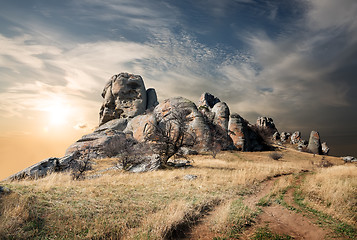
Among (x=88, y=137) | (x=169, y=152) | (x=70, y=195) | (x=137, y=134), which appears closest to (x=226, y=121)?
(x=137, y=134)

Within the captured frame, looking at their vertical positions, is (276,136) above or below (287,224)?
above

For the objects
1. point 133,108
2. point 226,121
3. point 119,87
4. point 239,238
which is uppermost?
point 119,87

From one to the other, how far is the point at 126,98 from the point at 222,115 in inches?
1194

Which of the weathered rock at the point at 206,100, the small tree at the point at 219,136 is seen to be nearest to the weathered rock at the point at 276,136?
the weathered rock at the point at 206,100

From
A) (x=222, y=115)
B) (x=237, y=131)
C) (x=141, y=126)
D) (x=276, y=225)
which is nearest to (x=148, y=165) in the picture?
(x=276, y=225)

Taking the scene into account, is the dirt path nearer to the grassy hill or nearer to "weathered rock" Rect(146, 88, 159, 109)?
the grassy hill

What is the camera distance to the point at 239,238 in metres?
5.79

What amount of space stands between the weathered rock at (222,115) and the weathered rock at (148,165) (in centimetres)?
2272

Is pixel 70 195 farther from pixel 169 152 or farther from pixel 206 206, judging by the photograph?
pixel 169 152

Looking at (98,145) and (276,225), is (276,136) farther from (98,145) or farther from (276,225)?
(276,225)

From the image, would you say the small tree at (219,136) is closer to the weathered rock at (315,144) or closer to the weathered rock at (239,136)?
the weathered rock at (239,136)

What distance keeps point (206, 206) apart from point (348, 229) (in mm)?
4903

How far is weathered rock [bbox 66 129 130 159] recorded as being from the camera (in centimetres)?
2902

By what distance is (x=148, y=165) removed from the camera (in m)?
18.0
